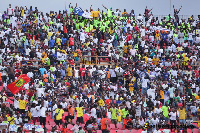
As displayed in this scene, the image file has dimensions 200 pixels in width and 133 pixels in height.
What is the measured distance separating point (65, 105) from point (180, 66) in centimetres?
975

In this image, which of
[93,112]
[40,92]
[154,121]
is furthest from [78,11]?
[154,121]

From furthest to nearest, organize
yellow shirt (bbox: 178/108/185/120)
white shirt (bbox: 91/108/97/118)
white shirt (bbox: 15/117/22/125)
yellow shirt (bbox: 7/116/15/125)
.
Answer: yellow shirt (bbox: 178/108/185/120), white shirt (bbox: 91/108/97/118), white shirt (bbox: 15/117/22/125), yellow shirt (bbox: 7/116/15/125)

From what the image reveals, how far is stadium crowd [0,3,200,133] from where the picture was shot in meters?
28.0

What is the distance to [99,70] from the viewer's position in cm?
3403

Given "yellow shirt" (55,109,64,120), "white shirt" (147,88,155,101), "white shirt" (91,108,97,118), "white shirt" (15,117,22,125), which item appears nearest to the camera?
"white shirt" (15,117,22,125)

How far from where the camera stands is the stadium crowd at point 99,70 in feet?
92.0

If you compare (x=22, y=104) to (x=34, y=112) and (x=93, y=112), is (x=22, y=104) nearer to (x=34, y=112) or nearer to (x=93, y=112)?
(x=34, y=112)

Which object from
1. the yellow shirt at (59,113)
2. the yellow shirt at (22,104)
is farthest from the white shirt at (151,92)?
the yellow shirt at (22,104)

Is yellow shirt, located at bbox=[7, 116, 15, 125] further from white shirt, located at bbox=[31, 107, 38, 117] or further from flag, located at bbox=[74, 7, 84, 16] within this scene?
flag, located at bbox=[74, 7, 84, 16]

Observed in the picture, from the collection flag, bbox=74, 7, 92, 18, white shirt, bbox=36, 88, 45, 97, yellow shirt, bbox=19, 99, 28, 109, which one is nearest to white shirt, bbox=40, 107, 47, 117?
yellow shirt, bbox=19, 99, 28, 109

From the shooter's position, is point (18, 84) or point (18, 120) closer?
point (18, 120)

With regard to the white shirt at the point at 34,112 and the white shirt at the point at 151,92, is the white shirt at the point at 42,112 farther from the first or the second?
the white shirt at the point at 151,92

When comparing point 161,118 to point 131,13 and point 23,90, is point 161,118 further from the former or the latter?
point 131,13

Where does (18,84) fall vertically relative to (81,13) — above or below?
below
